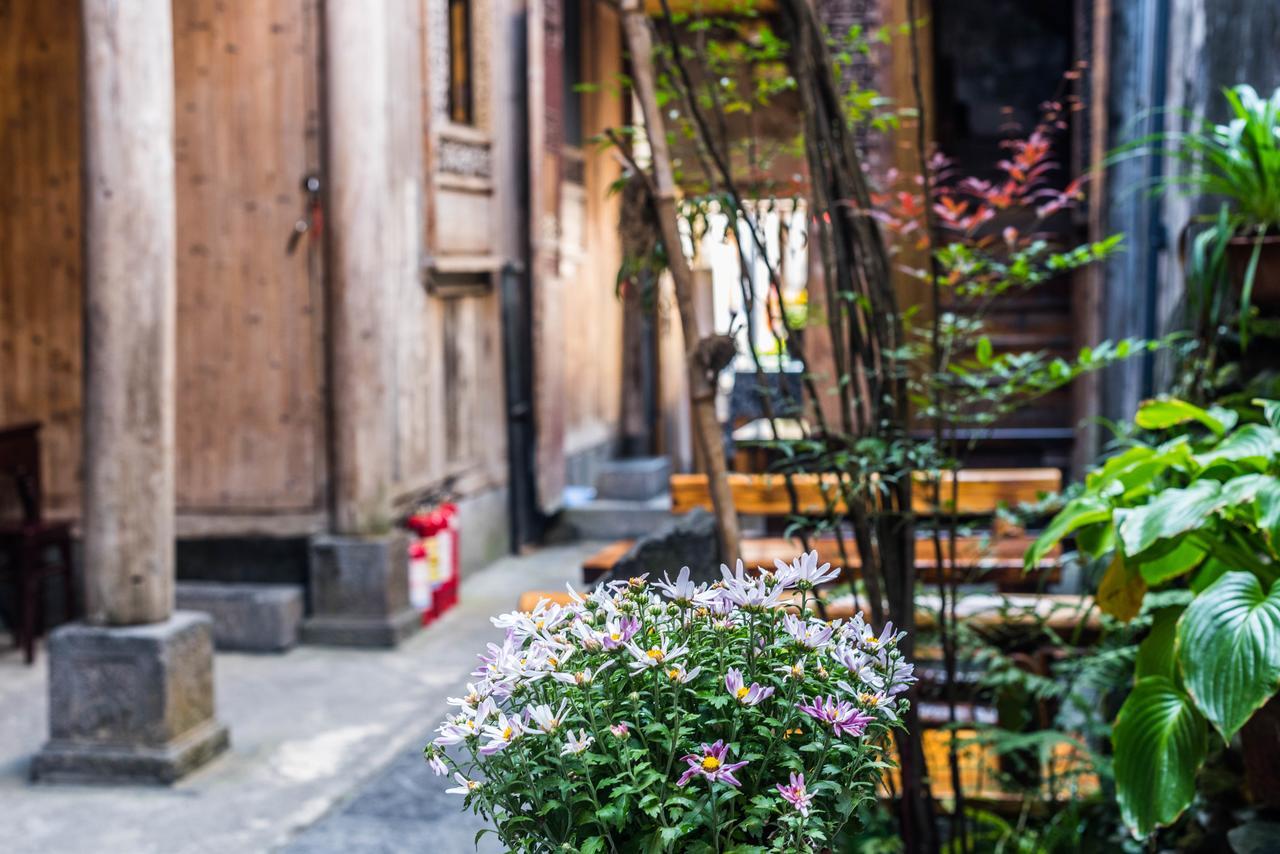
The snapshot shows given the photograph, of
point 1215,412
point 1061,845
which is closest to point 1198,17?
point 1215,412

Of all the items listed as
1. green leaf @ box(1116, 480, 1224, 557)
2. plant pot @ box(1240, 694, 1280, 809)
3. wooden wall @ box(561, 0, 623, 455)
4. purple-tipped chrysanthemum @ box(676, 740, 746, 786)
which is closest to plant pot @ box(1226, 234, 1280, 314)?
green leaf @ box(1116, 480, 1224, 557)

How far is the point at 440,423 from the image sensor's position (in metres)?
8.21

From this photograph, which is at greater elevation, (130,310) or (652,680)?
(130,310)

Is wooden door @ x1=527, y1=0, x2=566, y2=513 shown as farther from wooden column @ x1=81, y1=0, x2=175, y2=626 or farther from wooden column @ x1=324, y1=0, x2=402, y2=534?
wooden column @ x1=81, y1=0, x2=175, y2=626

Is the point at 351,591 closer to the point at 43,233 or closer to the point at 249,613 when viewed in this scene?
the point at 249,613

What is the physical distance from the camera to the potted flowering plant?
1744mm

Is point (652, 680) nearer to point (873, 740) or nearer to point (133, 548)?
point (873, 740)

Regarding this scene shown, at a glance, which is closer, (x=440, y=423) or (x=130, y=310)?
(x=130, y=310)

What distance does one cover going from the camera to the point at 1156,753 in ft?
9.25

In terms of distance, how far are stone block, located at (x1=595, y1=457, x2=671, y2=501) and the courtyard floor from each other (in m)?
3.21

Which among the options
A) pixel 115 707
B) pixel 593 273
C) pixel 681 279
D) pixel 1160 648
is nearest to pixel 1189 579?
pixel 1160 648

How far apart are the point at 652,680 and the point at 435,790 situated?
2990 mm

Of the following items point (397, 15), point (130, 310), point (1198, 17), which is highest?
point (397, 15)

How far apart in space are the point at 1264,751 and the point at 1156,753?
1.23 ft
